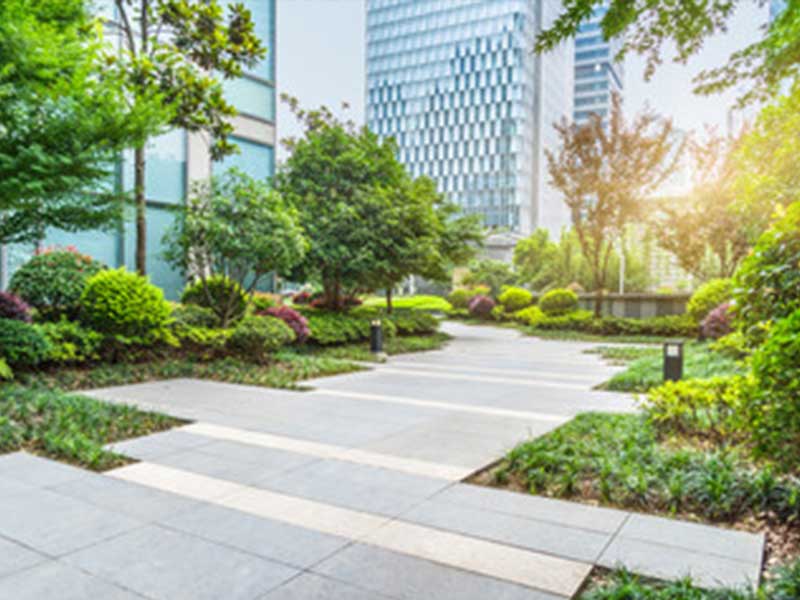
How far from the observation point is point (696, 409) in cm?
561

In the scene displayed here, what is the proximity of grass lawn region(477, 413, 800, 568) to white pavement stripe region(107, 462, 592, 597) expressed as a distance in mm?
1082

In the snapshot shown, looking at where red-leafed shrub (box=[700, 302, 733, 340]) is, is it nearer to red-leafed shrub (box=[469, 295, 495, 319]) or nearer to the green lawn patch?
the green lawn patch

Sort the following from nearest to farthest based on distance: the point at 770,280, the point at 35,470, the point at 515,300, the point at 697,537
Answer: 1. the point at 697,537
2. the point at 770,280
3. the point at 35,470
4. the point at 515,300

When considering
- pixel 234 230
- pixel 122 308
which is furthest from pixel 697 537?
pixel 234 230

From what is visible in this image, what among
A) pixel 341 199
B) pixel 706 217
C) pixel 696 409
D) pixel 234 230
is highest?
pixel 706 217

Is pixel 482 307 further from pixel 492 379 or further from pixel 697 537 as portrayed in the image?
pixel 697 537

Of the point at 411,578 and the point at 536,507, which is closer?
the point at 411,578

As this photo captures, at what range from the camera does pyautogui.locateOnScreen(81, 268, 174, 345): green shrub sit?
9.23m

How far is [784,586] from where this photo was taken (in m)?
2.73

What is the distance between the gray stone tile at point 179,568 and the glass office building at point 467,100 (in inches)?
3673

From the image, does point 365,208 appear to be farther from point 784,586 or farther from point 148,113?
point 784,586

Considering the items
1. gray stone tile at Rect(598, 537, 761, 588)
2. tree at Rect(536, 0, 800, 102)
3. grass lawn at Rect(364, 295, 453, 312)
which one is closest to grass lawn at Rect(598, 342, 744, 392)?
gray stone tile at Rect(598, 537, 761, 588)

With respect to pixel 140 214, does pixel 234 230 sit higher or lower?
lower

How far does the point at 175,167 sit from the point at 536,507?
44.9 ft
